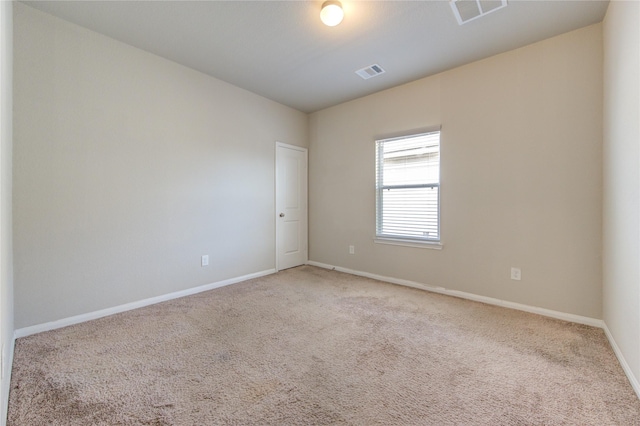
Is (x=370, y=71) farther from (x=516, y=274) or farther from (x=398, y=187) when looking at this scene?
(x=516, y=274)

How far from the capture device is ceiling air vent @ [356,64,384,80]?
3221 millimetres

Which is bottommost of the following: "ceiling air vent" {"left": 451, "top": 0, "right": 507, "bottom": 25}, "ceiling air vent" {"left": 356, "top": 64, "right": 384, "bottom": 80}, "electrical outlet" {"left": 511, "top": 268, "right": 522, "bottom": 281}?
"electrical outlet" {"left": 511, "top": 268, "right": 522, "bottom": 281}

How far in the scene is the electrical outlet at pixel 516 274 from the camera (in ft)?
9.31

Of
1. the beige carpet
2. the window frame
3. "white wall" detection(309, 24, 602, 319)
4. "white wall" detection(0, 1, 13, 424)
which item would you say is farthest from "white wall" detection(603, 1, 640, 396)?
"white wall" detection(0, 1, 13, 424)

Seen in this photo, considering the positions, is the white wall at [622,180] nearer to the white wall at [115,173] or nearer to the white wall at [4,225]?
the white wall at [4,225]

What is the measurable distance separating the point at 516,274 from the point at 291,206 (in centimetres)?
320

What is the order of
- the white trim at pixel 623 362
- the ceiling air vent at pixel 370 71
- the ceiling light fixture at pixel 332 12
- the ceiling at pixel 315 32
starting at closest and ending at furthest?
the white trim at pixel 623 362 → the ceiling light fixture at pixel 332 12 → the ceiling at pixel 315 32 → the ceiling air vent at pixel 370 71

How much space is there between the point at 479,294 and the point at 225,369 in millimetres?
2746

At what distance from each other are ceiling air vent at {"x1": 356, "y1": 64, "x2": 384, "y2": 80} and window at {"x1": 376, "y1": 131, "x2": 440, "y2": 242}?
89cm

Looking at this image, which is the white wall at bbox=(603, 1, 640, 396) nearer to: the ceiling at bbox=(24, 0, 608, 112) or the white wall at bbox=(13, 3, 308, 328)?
the ceiling at bbox=(24, 0, 608, 112)

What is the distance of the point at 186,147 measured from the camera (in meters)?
3.27

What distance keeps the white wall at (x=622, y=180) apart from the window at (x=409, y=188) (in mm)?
1484

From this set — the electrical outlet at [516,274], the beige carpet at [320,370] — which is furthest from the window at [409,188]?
the beige carpet at [320,370]

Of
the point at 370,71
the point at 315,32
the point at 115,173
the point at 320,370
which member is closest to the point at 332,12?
the point at 315,32
